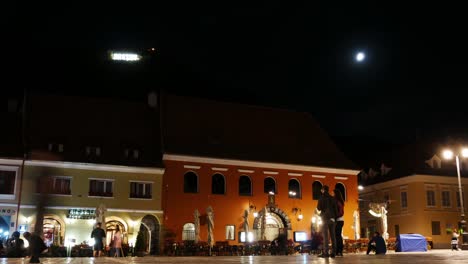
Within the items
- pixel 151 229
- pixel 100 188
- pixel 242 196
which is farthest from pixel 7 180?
pixel 242 196

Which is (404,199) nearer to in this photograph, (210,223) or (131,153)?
(210,223)

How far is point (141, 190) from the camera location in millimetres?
37219

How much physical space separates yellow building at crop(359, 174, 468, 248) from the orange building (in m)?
6.34

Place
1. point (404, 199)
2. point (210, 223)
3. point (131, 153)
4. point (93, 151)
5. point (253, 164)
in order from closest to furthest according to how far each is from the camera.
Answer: point (210, 223), point (93, 151), point (131, 153), point (253, 164), point (404, 199)

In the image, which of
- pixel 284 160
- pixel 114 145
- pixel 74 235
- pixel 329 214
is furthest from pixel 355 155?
pixel 329 214

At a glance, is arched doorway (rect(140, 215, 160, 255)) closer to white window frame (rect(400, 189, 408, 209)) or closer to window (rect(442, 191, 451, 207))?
white window frame (rect(400, 189, 408, 209))

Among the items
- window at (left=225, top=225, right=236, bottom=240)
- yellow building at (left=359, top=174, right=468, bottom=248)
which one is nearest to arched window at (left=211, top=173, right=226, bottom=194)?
window at (left=225, top=225, right=236, bottom=240)

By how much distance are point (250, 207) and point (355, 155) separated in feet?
83.8

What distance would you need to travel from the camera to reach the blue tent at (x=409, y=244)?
30.3 metres

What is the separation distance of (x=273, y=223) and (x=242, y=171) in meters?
4.64

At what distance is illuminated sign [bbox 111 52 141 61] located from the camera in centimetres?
6875

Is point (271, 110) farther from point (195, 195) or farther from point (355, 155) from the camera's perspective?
point (355, 155)

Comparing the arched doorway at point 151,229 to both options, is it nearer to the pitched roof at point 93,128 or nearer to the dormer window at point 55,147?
the pitched roof at point 93,128

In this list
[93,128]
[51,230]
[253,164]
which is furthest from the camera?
[253,164]
